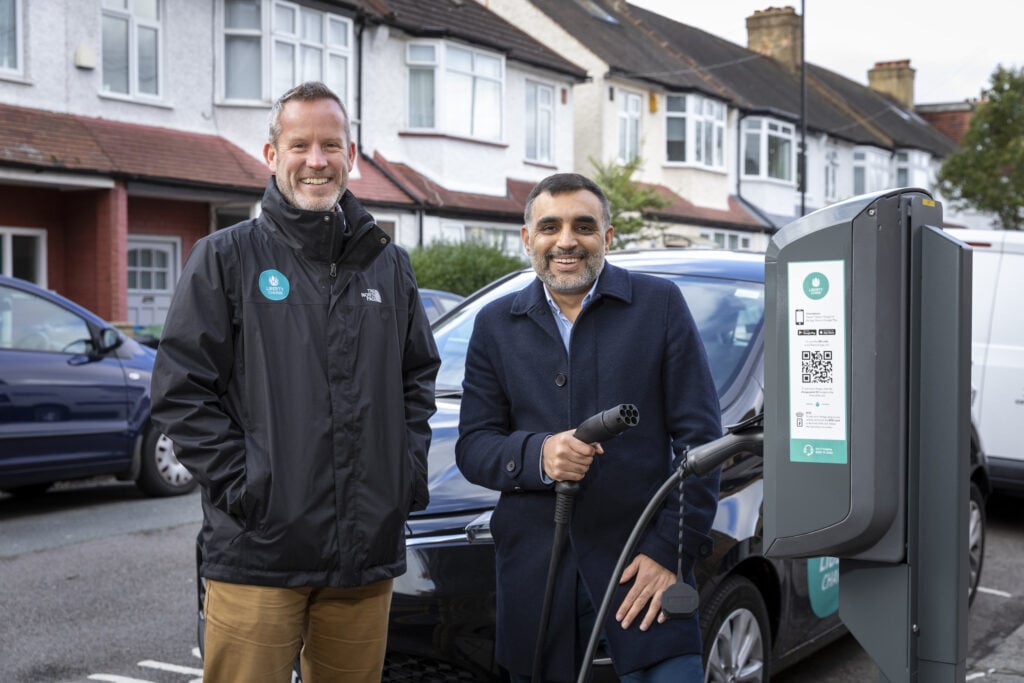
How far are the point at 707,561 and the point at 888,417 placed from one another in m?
1.77

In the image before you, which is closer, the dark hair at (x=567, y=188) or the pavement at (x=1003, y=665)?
the dark hair at (x=567, y=188)

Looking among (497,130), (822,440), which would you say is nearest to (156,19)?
(497,130)

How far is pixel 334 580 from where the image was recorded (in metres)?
2.89

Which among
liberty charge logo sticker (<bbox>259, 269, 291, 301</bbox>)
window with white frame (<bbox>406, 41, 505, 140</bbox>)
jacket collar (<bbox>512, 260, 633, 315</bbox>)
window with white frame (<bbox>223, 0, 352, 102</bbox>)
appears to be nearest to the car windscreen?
jacket collar (<bbox>512, 260, 633, 315</bbox>)

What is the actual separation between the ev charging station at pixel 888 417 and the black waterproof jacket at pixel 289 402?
1088mm

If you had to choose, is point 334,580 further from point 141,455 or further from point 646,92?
point 646,92

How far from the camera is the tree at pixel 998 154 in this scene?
117ft

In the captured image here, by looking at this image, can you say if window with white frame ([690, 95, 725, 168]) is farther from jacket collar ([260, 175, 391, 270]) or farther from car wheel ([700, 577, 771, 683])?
jacket collar ([260, 175, 391, 270])

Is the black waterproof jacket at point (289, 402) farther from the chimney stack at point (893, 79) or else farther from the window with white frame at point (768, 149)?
the chimney stack at point (893, 79)

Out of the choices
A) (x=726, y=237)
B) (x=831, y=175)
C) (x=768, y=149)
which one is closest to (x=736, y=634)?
(x=726, y=237)

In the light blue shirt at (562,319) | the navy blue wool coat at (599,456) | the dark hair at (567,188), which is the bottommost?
the navy blue wool coat at (599,456)

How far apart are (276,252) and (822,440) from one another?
1.45 m

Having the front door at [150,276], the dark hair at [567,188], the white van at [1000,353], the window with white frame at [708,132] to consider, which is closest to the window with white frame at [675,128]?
the window with white frame at [708,132]

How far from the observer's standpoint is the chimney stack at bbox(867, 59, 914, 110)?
53.0 m
